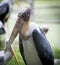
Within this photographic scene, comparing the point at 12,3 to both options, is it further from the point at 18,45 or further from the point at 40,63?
the point at 40,63

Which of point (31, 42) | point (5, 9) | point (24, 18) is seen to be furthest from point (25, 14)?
point (5, 9)

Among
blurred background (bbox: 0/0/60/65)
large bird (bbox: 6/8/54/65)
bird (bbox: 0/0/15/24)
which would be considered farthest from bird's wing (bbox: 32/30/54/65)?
bird (bbox: 0/0/15/24)

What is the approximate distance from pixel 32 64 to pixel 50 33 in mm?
193

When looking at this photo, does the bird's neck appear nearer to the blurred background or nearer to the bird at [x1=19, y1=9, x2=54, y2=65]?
the bird at [x1=19, y1=9, x2=54, y2=65]

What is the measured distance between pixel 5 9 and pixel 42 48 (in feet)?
1.04

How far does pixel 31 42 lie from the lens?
89cm

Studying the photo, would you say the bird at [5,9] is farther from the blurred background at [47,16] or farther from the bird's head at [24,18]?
the bird's head at [24,18]

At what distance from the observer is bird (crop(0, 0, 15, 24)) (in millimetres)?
1069

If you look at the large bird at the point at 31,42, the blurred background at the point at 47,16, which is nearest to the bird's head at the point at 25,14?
the large bird at the point at 31,42

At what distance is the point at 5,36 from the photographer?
1018 millimetres

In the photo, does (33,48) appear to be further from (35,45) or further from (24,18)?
(24,18)

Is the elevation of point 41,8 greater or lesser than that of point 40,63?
greater

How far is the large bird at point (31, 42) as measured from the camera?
0.83m

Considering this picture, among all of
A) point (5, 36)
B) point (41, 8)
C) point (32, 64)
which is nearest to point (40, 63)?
point (32, 64)
